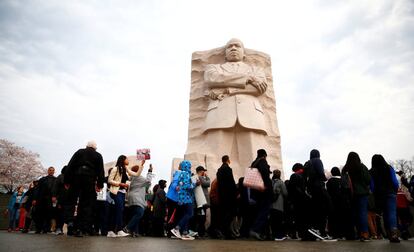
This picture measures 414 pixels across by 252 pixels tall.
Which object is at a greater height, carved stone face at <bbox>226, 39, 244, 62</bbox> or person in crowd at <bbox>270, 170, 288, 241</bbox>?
carved stone face at <bbox>226, 39, 244, 62</bbox>

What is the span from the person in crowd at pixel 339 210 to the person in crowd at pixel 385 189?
0.78 m

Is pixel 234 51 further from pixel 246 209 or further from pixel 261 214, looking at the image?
pixel 261 214

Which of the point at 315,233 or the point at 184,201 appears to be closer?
the point at 315,233

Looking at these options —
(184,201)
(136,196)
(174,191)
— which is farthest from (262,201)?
(136,196)

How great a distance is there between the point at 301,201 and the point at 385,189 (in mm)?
1370

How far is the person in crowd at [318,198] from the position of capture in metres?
6.11

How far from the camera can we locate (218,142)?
9.68m

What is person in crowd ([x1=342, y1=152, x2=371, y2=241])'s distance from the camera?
6032 millimetres

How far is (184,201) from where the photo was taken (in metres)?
6.25

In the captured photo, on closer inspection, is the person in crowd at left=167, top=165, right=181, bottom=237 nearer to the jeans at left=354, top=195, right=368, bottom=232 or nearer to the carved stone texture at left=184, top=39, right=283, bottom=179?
the carved stone texture at left=184, top=39, right=283, bottom=179

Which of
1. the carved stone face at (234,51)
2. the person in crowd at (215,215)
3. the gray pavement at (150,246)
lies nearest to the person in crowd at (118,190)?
the person in crowd at (215,215)

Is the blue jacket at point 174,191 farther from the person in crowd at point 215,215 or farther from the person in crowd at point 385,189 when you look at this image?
the person in crowd at point 385,189

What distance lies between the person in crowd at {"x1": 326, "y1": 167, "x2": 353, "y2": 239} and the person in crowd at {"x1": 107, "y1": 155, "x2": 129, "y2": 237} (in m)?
3.89

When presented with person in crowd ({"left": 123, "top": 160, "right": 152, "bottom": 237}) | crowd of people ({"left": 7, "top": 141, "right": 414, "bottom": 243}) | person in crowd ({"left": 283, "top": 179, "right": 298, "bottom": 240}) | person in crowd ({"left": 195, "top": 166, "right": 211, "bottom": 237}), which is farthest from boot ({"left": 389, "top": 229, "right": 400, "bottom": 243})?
person in crowd ({"left": 123, "top": 160, "right": 152, "bottom": 237})
